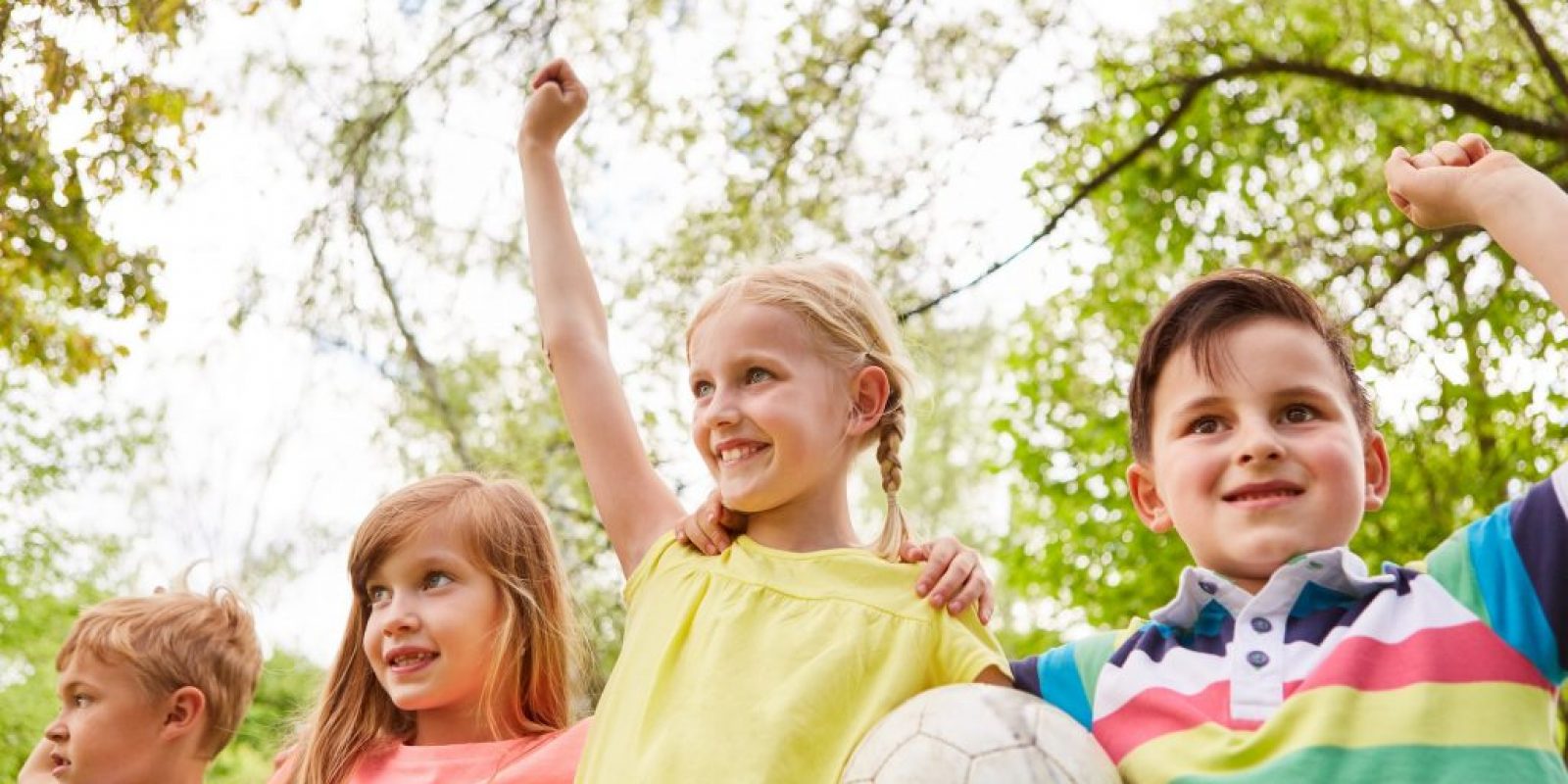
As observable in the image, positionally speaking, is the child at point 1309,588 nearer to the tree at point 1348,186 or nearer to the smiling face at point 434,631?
the smiling face at point 434,631

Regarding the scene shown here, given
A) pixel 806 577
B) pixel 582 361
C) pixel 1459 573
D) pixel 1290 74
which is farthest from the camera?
pixel 1290 74

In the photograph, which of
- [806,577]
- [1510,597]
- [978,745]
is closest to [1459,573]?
[1510,597]

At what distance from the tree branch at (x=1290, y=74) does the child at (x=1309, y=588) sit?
18.8ft

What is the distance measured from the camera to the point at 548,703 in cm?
409

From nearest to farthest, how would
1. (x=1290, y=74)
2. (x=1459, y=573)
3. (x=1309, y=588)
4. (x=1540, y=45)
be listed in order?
(x=1459, y=573)
(x=1309, y=588)
(x=1540, y=45)
(x=1290, y=74)

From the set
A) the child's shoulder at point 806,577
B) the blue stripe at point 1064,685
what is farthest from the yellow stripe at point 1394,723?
the child's shoulder at point 806,577

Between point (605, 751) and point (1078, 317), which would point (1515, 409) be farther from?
point (605, 751)

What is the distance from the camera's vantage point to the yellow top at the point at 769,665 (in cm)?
283

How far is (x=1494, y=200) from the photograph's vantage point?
2625 millimetres

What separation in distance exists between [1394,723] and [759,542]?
1.38 metres

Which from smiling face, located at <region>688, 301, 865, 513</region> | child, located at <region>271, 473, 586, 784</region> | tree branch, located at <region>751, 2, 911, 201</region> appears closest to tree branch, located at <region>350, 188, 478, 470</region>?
tree branch, located at <region>751, 2, 911, 201</region>

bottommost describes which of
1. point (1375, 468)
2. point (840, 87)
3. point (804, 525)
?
point (1375, 468)

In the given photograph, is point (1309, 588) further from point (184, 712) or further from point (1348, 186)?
point (1348, 186)

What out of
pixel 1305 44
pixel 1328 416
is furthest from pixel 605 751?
pixel 1305 44
